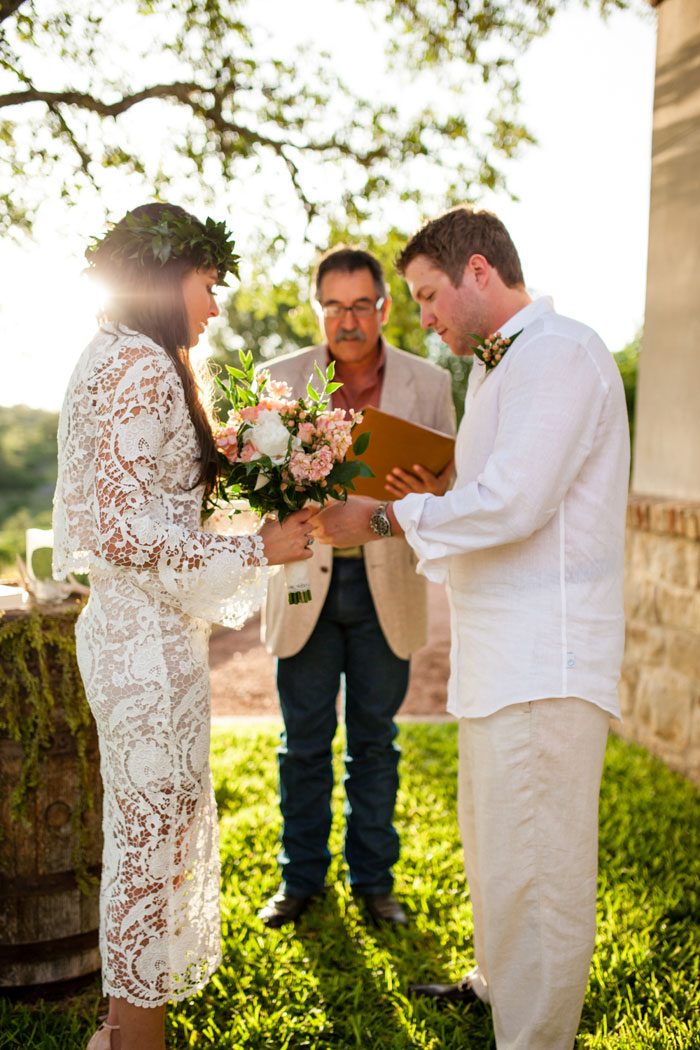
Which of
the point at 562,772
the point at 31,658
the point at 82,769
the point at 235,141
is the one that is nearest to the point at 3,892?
the point at 82,769

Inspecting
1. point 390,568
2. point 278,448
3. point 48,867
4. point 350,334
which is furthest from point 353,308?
point 48,867

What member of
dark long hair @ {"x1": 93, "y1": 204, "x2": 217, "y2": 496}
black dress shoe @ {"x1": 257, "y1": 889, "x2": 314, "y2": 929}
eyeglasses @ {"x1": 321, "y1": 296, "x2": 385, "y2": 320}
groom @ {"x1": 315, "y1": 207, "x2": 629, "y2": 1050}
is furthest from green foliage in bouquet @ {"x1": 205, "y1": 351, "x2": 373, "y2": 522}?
black dress shoe @ {"x1": 257, "y1": 889, "x2": 314, "y2": 929}

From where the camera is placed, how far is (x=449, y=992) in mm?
2693

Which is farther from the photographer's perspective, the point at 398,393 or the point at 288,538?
the point at 398,393

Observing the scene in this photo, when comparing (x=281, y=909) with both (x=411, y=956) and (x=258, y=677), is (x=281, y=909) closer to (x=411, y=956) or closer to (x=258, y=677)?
(x=411, y=956)

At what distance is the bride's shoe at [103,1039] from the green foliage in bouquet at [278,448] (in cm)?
137

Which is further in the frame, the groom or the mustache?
the mustache

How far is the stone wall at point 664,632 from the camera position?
446 centimetres

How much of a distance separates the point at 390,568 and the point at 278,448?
110 cm

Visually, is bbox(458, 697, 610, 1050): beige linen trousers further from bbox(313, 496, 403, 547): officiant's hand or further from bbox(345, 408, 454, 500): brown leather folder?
bbox(345, 408, 454, 500): brown leather folder

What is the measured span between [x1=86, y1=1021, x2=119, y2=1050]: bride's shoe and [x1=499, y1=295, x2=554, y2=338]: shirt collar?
2035 millimetres

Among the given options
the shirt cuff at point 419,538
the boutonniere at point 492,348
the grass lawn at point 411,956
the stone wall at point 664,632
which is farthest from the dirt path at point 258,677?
the boutonniere at point 492,348

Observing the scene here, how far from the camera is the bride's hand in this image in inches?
88.4

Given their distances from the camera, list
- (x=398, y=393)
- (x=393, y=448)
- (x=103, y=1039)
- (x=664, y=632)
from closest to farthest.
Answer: (x=103, y=1039)
(x=393, y=448)
(x=398, y=393)
(x=664, y=632)
